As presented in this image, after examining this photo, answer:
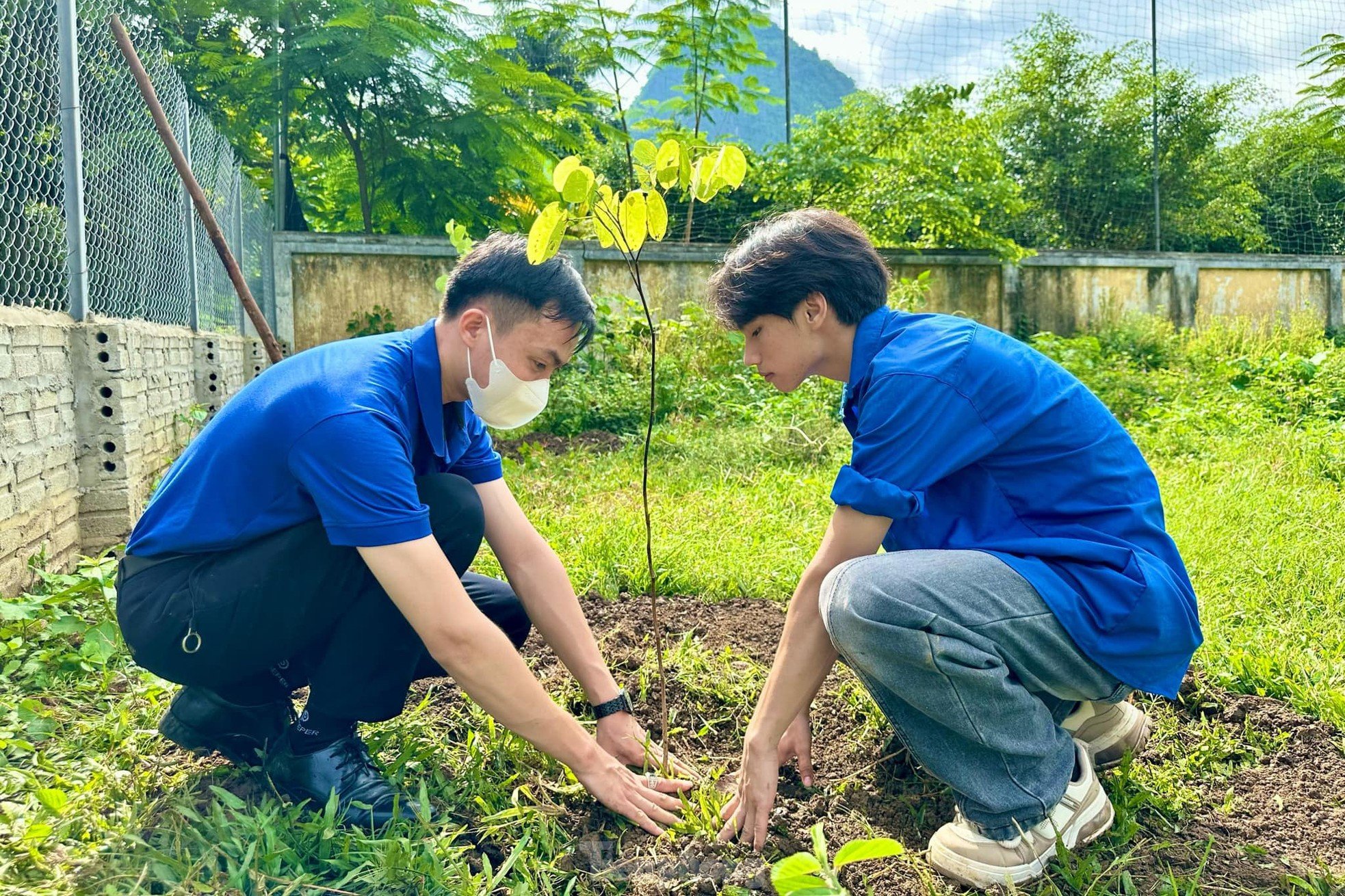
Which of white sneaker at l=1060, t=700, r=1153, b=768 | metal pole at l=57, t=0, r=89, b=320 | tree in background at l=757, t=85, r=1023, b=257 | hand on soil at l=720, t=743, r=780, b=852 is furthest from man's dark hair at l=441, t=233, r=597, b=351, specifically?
tree in background at l=757, t=85, r=1023, b=257

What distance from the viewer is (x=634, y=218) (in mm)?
1752

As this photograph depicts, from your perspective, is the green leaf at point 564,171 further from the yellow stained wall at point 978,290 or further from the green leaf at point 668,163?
the yellow stained wall at point 978,290

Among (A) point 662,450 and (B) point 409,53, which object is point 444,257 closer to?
(B) point 409,53

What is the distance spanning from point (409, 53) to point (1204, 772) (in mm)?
8131

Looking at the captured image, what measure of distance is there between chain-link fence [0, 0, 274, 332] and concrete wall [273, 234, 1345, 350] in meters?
2.64

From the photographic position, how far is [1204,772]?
2.02m

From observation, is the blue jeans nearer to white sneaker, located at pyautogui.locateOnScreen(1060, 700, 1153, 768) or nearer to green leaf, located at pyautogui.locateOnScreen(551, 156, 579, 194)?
white sneaker, located at pyautogui.locateOnScreen(1060, 700, 1153, 768)

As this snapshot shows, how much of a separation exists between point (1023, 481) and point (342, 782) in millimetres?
1452

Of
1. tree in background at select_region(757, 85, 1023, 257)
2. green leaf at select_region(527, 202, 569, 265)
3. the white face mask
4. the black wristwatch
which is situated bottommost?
the black wristwatch

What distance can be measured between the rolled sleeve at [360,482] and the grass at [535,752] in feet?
1.77

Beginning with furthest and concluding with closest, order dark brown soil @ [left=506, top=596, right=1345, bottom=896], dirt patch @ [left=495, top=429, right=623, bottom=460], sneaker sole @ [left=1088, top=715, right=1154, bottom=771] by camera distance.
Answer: dirt patch @ [left=495, top=429, right=623, bottom=460]
sneaker sole @ [left=1088, top=715, right=1154, bottom=771]
dark brown soil @ [left=506, top=596, right=1345, bottom=896]

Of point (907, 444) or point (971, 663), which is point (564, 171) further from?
point (971, 663)

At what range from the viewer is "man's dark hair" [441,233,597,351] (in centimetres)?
186

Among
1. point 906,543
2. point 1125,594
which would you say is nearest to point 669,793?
→ point 906,543
